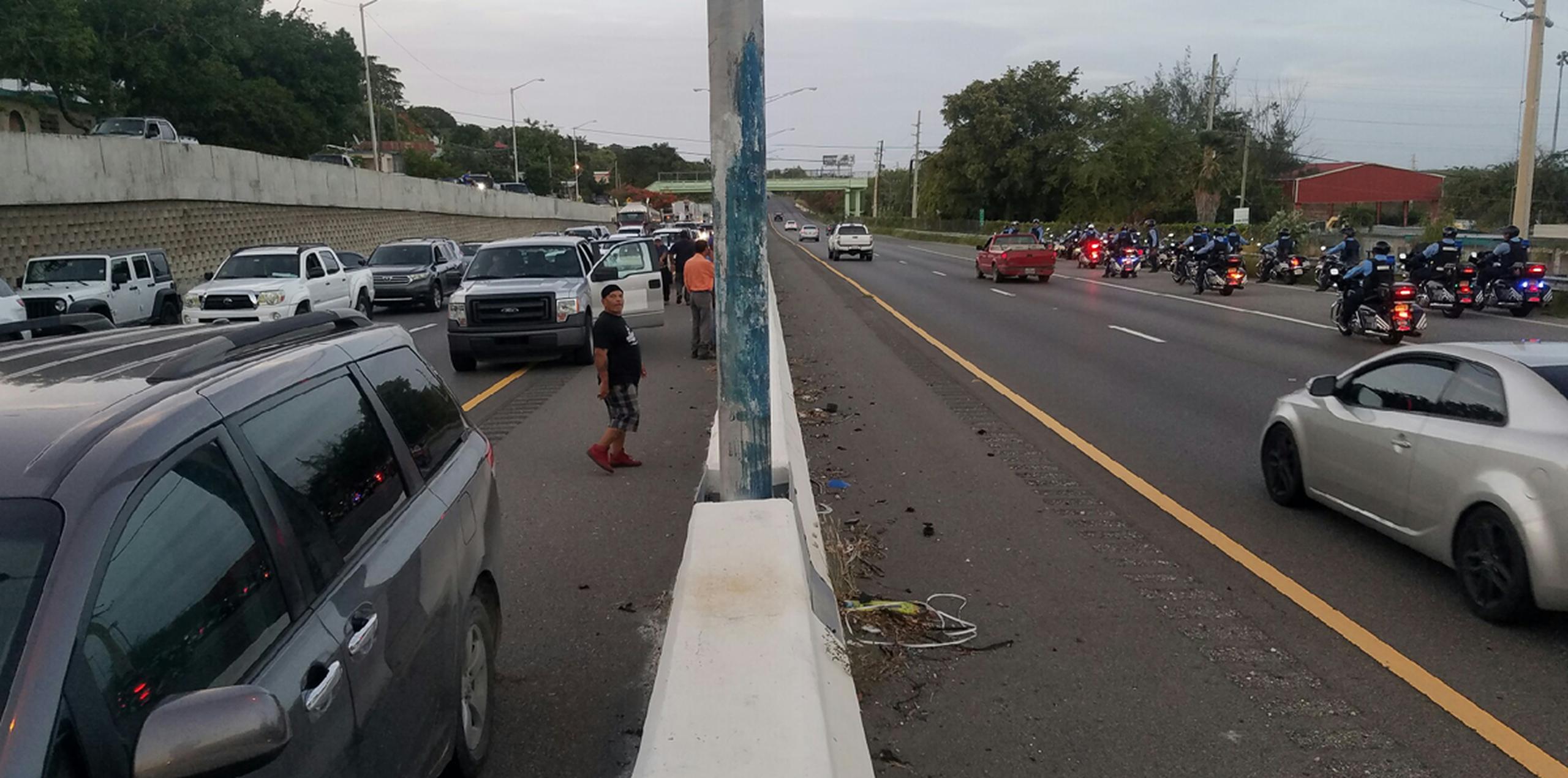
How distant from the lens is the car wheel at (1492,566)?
5520 mm

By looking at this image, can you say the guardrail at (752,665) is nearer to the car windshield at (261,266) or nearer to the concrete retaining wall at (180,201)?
the car windshield at (261,266)

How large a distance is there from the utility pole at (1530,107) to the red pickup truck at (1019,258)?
11483 millimetres

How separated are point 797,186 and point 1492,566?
141875 millimetres

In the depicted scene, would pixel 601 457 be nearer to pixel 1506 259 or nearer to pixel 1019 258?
pixel 1506 259

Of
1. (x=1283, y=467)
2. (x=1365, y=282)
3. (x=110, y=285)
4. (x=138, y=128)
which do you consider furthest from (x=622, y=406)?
(x=138, y=128)

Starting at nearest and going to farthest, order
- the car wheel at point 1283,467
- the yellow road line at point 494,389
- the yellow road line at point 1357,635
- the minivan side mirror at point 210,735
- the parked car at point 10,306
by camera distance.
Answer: the minivan side mirror at point 210,735
the yellow road line at point 1357,635
the car wheel at point 1283,467
the yellow road line at point 494,389
the parked car at point 10,306

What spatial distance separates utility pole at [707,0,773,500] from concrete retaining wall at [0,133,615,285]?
892 inches

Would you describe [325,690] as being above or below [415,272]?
above

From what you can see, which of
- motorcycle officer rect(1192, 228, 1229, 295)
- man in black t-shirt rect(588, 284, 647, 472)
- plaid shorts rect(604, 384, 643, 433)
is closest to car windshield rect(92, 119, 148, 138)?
A: motorcycle officer rect(1192, 228, 1229, 295)

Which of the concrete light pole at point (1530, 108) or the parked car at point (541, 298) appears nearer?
the parked car at point (541, 298)

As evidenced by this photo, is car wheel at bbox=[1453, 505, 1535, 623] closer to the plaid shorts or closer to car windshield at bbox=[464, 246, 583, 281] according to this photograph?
the plaid shorts

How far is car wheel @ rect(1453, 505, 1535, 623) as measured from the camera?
5520 mm

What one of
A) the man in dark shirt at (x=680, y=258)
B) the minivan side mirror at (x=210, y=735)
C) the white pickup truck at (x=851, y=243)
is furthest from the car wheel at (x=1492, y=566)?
the white pickup truck at (x=851, y=243)

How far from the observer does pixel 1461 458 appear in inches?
238
